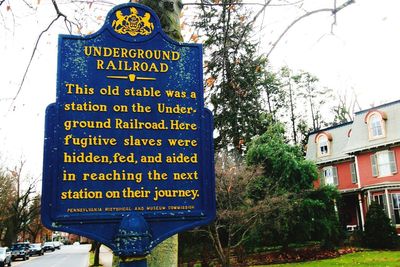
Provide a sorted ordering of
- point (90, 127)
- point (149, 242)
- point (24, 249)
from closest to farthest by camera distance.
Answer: point (149, 242) < point (90, 127) < point (24, 249)

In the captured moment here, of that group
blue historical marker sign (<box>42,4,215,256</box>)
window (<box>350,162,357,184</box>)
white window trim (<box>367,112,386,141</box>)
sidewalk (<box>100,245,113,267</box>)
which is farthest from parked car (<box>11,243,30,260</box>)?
blue historical marker sign (<box>42,4,215,256</box>)

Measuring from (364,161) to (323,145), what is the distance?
5.94 meters

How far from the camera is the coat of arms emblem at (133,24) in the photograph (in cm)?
432

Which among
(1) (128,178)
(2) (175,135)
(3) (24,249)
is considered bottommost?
(3) (24,249)

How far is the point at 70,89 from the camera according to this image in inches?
162

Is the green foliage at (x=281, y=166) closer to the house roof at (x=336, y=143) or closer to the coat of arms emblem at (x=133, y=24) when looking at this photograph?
the house roof at (x=336, y=143)

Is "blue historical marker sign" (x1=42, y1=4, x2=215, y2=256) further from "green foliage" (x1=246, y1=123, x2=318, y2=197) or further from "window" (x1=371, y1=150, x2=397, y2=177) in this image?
"window" (x1=371, y1=150, x2=397, y2=177)

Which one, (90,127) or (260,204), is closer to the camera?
(90,127)

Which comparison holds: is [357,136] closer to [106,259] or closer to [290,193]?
[290,193]

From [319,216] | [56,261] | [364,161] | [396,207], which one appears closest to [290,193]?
[319,216]

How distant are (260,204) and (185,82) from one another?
15.4 m

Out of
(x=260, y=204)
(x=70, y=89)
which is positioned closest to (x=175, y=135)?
(x=70, y=89)

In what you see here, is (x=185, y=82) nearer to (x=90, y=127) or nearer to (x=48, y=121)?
(x=90, y=127)

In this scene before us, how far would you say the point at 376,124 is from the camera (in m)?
32.1
